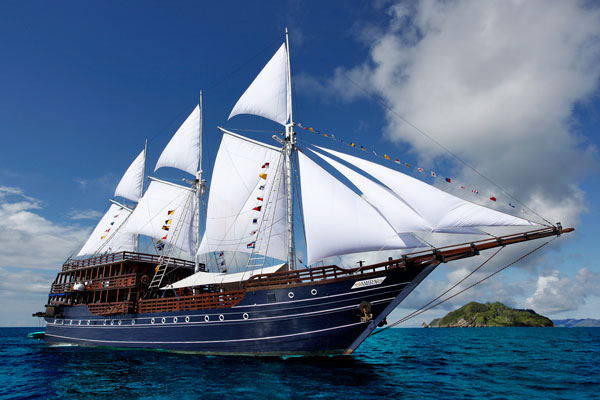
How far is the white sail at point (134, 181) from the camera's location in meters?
40.6

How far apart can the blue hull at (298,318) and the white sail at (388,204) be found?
7.25ft

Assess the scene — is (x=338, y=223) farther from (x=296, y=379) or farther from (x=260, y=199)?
(x=260, y=199)

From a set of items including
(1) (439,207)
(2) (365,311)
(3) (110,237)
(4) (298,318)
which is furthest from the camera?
(3) (110,237)

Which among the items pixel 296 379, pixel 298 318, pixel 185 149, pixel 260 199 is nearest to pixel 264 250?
pixel 260 199

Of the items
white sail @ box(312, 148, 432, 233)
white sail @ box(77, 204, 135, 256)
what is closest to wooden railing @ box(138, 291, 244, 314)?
white sail @ box(312, 148, 432, 233)

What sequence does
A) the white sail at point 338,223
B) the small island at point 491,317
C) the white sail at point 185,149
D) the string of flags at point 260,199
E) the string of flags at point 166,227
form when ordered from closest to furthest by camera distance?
the white sail at point 338,223, the string of flags at point 260,199, the string of flags at point 166,227, the white sail at point 185,149, the small island at point 491,317

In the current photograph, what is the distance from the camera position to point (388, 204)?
56.9 feet

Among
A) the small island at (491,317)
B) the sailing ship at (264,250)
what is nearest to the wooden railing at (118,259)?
the sailing ship at (264,250)

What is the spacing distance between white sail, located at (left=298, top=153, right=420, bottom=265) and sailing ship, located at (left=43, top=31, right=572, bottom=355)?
0.06 m

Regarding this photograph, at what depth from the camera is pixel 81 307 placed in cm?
2822

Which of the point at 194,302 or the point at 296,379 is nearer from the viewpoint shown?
the point at 296,379

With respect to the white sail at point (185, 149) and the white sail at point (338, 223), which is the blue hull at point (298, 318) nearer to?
Answer: the white sail at point (338, 223)

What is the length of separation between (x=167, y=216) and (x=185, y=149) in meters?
6.91

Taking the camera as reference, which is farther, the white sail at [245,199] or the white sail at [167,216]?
the white sail at [167,216]
